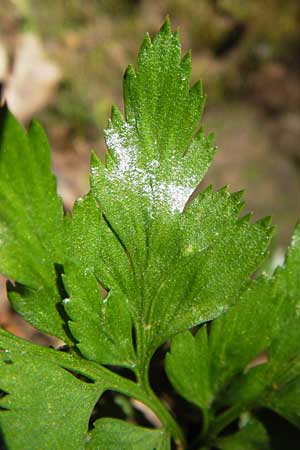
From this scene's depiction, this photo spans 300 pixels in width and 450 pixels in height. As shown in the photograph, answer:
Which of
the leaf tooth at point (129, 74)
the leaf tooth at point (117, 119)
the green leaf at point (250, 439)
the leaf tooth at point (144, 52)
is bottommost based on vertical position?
the green leaf at point (250, 439)

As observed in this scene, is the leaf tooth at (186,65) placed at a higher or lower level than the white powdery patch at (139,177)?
higher

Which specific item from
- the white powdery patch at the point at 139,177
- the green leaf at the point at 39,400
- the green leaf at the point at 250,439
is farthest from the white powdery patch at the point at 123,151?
the green leaf at the point at 250,439

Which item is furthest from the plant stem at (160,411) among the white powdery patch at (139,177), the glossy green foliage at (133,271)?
the white powdery patch at (139,177)

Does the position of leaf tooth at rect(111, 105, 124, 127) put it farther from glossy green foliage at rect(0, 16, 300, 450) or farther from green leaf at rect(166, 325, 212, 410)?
green leaf at rect(166, 325, 212, 410)

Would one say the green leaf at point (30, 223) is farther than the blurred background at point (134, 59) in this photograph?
No

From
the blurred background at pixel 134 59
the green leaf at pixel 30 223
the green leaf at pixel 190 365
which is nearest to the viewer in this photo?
the green leaf at pixel 30 223

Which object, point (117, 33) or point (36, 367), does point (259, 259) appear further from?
point (117, 33)

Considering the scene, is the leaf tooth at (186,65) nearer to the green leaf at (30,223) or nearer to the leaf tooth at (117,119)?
the leaf tooth at (117,119)

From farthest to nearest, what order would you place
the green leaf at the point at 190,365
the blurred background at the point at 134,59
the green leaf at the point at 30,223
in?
the blurred background at the point at 134,59 < the green leaf at the point at 190,365 < the green leaf at the point at 30,223

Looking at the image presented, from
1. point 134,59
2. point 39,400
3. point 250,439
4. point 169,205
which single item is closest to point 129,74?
point 169,205

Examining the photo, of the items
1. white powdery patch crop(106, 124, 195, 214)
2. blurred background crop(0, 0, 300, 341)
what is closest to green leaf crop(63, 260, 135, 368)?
white powdery patch crop(106, 124, 195, 214)

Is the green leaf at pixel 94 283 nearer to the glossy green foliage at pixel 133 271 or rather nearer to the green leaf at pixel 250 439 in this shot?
the glossy green foliage at pixel 133 271
